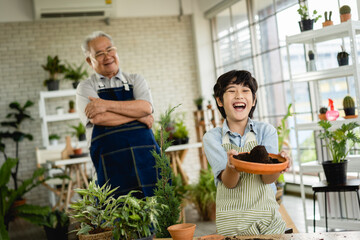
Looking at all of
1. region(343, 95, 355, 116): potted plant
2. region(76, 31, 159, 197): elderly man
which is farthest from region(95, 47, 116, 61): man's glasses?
region(343, 95, 355, 116): potted plant

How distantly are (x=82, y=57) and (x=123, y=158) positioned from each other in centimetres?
574

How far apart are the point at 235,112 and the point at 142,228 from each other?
66 centimetres

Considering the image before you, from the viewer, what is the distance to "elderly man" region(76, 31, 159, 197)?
2.46m

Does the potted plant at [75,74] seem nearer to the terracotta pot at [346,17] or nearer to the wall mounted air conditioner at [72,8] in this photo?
the wall mounted air conditioner at [72,8]

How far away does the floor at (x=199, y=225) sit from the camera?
4.84 metres

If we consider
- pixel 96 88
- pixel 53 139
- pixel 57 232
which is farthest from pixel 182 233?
pixel 53 139

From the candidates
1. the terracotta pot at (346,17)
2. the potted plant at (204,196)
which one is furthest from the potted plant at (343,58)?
the potted plant at (204,196)

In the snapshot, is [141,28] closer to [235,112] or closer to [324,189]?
[324,189]

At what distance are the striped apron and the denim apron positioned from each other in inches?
29.0

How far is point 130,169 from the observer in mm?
2480

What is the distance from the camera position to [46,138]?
7.15m

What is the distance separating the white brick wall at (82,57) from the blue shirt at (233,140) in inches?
243

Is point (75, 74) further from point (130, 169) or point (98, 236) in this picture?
point (98, 236)

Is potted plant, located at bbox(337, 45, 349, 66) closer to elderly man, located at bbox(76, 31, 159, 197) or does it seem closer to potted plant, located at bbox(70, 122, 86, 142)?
elderly man, located at bbox(76, 31, 159, 197)
